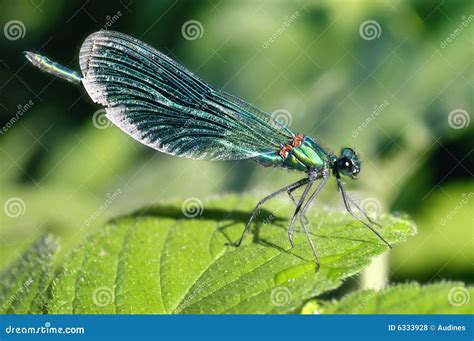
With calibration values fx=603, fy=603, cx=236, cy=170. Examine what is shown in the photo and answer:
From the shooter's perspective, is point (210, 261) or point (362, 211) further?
point (362, 211)

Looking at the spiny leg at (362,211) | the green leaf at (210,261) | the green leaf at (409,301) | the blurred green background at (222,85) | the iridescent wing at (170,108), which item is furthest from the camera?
the blurred green background at (222,85)

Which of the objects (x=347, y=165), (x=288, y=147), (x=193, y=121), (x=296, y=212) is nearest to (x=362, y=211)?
(x=347, y=165)

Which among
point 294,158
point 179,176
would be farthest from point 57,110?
Answer: point 294,158

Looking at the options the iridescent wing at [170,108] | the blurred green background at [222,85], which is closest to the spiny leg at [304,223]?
the iridescent wing at [170,108]

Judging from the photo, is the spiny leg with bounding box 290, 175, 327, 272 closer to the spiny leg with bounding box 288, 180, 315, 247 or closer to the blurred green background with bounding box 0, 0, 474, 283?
the spiny leg with bounding box 288, 180, 315, 247

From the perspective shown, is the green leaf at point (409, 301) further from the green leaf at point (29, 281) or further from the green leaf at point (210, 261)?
the green leaf at point (29, 281)

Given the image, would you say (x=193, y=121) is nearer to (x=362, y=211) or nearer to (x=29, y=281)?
(x=362, y=211)

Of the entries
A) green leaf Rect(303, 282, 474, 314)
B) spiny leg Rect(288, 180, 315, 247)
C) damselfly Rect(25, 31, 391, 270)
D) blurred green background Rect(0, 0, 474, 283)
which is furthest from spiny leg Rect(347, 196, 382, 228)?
blurred green background Rect(0, 0, 474, 283)
